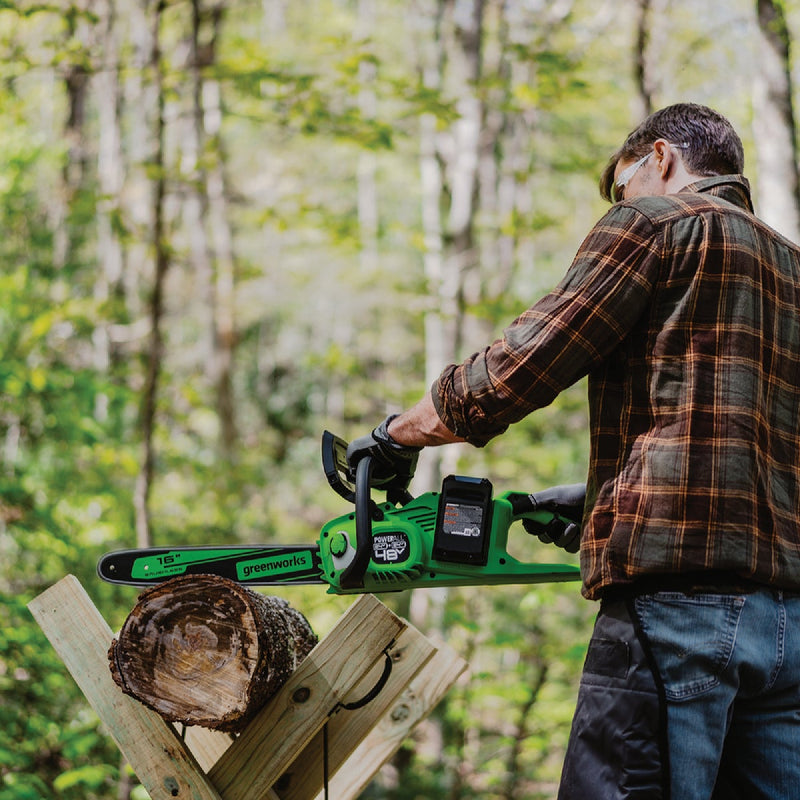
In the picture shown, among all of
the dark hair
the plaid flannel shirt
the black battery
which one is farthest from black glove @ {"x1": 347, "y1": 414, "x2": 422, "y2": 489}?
the dark hair

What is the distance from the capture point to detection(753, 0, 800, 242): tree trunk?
148 inches

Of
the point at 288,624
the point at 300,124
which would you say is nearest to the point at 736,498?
the point at 288,624

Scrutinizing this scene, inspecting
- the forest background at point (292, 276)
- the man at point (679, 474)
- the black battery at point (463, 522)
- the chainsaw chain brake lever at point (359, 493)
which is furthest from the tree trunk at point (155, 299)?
the man at point (679, 474)

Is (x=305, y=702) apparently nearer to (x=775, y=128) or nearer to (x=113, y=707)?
(x=113, y=707)

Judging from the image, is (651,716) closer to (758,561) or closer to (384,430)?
(758,561)

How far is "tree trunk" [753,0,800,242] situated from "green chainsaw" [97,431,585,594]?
88.5 inches

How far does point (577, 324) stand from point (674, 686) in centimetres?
72

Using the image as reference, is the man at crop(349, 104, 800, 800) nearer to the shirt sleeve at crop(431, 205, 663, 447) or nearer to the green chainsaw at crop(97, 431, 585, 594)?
the shirt sleeve at crop(431, 205, 663, 447)

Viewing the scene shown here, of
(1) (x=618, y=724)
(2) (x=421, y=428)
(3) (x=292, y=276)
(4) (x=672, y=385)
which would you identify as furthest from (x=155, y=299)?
(3) (x=292, y=276)

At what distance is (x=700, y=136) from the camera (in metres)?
1.93

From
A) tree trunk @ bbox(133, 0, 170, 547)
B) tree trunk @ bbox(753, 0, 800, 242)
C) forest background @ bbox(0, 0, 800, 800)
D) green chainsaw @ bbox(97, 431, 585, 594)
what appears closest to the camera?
green chainsaw @ bbox(97, 431, 585, 594)

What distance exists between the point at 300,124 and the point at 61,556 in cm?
323

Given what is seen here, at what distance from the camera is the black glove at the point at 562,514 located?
85.6 inches

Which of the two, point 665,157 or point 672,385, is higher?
point 665,157
